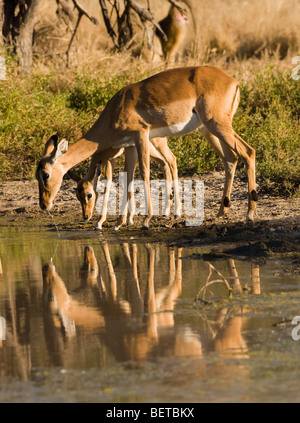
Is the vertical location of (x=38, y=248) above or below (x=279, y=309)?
below

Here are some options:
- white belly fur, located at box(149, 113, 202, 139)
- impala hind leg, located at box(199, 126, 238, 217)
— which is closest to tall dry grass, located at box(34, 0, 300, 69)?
impala hind leg, located at box(199, 126, 238, 217)

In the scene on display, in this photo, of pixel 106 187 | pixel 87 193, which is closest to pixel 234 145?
pixel 106 187

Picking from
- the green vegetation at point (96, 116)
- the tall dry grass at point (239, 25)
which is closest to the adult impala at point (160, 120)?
the green vegetation at point (96, 116)

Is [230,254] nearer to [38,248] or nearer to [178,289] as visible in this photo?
[178,289]

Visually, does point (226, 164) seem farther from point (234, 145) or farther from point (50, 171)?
point (50, 171)

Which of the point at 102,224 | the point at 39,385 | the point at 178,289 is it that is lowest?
the point at 102,224

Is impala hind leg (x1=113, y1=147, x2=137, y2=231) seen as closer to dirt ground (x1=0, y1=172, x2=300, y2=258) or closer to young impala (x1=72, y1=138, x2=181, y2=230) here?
young impala (x1=72, y1=138, x2=181, y2=230)

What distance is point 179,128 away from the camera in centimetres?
1027

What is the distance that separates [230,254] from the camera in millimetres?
8117

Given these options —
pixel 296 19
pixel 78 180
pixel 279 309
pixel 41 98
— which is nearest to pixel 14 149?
pixel 41 98

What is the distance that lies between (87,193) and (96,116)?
4150 millimetres

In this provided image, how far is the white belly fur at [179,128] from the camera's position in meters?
10.3

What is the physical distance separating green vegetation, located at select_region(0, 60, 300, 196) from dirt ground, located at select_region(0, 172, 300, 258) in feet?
1.18

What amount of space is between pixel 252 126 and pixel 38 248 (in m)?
5.61
